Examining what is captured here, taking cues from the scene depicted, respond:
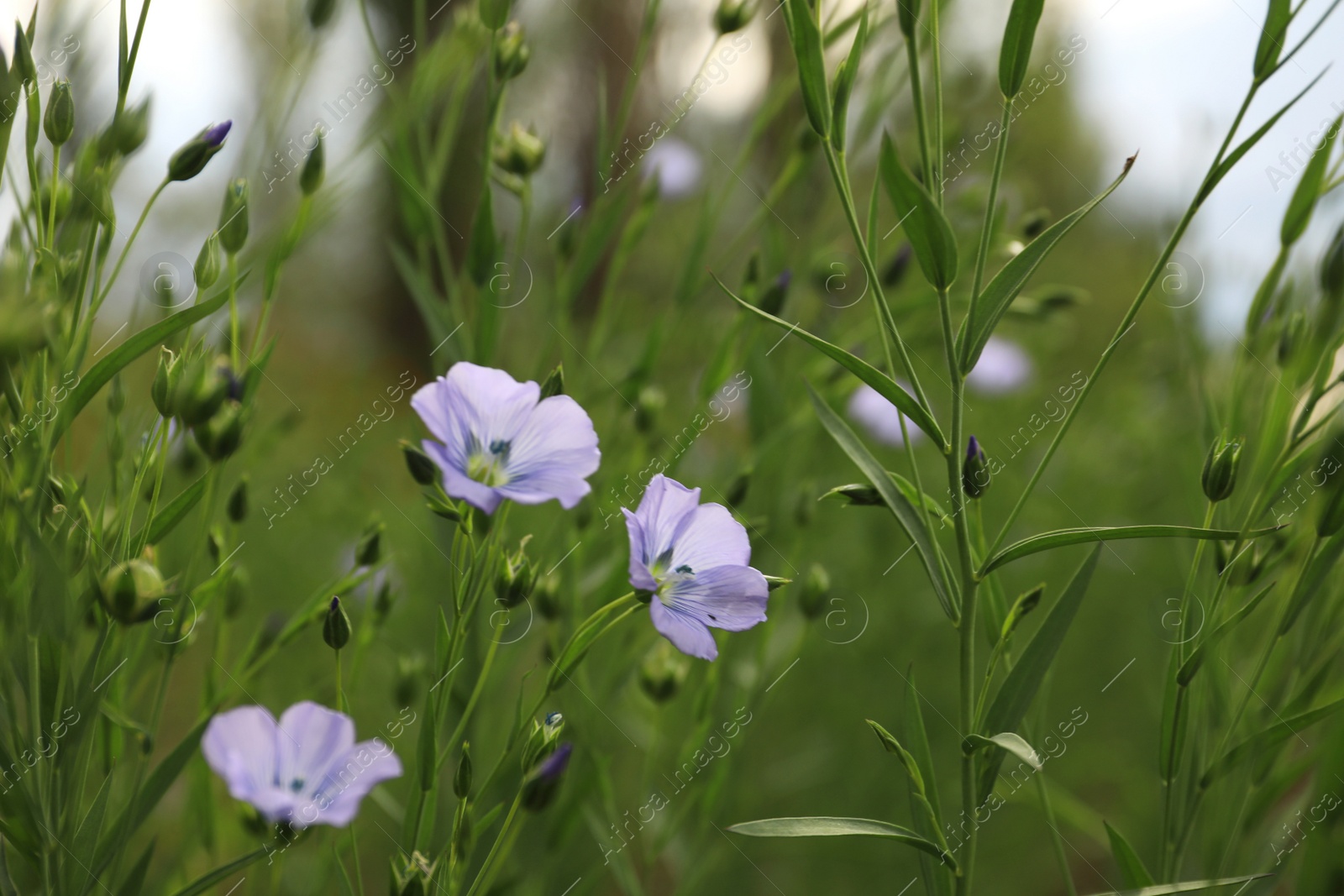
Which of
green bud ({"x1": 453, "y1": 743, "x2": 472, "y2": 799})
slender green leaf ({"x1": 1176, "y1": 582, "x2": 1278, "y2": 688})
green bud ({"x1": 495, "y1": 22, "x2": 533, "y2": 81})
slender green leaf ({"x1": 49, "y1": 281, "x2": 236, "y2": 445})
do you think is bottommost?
slender green leaf ({"x1": 1176, "y1": 582, "x2": 1278, "y2": 688})

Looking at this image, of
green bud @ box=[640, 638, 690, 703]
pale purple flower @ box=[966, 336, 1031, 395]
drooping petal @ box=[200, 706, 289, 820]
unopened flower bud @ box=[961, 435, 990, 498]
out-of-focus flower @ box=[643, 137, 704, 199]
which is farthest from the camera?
pale purple flower @ box=[966, 336, 1031, 395]

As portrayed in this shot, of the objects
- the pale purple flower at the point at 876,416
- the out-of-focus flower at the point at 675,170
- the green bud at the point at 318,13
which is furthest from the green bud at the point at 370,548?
the pale purple flower at the point at 876,416

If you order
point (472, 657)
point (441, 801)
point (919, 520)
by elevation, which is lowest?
point (441, 801)

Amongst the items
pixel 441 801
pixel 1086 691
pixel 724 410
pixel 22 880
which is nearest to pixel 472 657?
pixel 441 801

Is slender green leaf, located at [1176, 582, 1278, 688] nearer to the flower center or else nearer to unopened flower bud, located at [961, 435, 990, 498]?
unopened flower bud, located at [961, 435, 990, 498]

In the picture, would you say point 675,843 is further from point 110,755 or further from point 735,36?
point 735,36

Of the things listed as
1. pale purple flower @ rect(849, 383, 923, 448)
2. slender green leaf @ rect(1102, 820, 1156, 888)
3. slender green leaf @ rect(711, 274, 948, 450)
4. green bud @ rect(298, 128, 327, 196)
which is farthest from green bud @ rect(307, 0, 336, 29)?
pale purple flower @ rect(849, 383, 923, 448)


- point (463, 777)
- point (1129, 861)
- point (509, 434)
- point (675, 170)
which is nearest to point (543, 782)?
point (463, 777)
